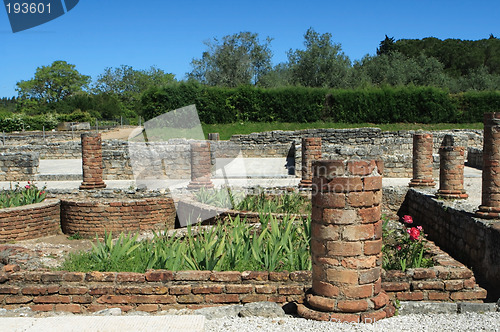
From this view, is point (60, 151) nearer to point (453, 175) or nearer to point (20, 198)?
point (20, 198)

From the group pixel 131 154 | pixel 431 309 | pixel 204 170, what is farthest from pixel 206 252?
pixel 131 154

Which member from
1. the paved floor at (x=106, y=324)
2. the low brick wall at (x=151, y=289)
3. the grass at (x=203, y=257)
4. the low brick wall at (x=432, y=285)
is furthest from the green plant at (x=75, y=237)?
the low brick wall at (x=432, y=285)

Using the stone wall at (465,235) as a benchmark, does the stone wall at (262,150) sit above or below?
above

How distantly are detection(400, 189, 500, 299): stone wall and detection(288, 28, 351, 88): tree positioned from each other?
2347 cm

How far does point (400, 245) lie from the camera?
5.49m

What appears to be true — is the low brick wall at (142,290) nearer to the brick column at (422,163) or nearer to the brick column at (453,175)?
the brick column at (453,175)

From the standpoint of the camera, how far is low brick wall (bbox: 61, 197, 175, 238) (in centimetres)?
850

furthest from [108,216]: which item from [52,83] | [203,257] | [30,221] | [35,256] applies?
[52,83]

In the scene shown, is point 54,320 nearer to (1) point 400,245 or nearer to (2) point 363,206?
(2) point 363,206

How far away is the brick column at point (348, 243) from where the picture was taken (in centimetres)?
384

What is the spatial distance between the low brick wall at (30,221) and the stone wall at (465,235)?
687 cm

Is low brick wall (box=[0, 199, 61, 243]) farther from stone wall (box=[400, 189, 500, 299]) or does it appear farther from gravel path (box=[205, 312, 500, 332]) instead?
stone wall (box=[400, 189, 500, 299])

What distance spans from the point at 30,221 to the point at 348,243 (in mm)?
6429

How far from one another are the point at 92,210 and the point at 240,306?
510cm
